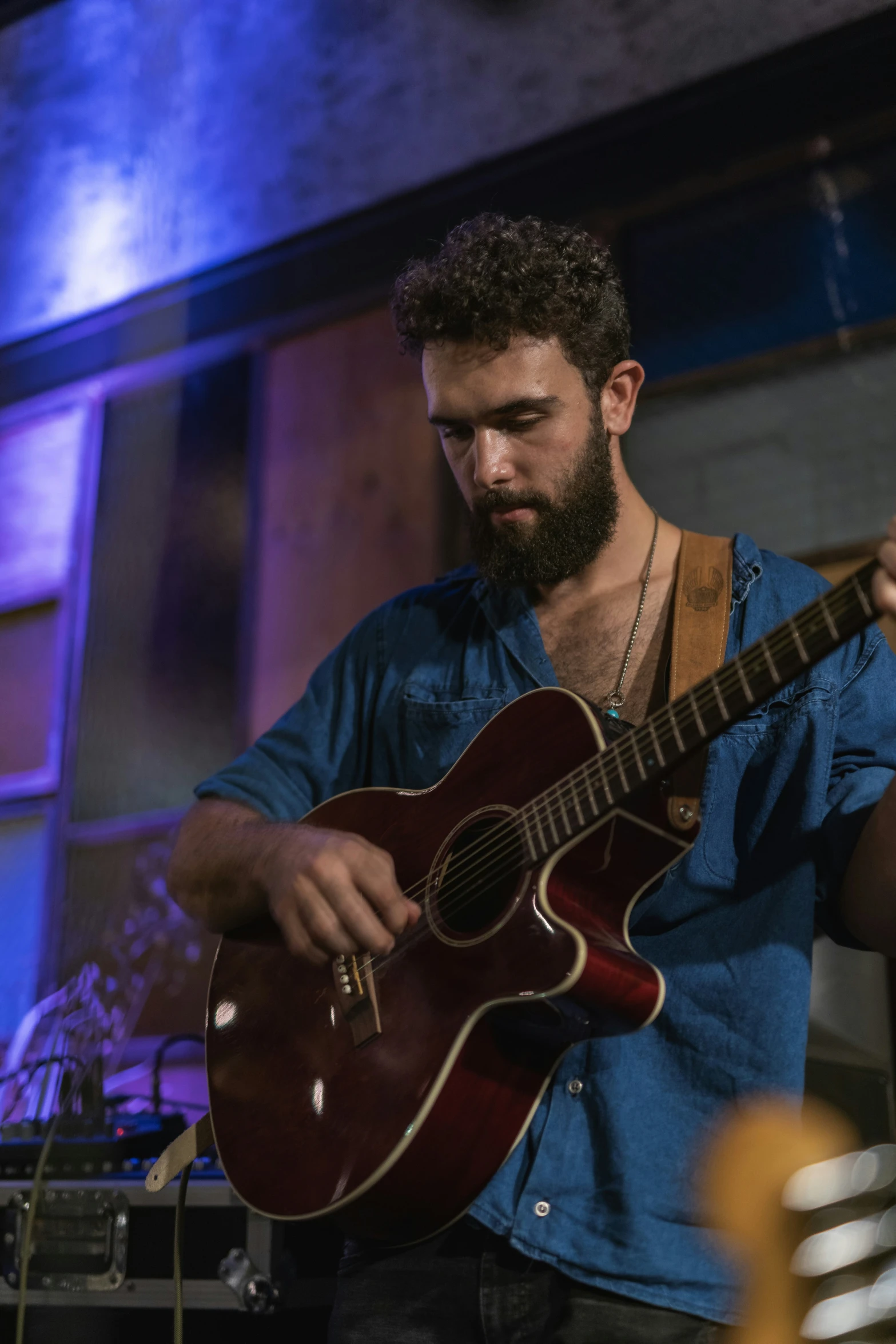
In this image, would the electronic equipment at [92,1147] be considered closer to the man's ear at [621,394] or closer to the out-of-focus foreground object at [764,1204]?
the out-of-focus foreground object at [764,1204]

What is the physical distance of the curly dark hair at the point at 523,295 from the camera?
1784 millimetres

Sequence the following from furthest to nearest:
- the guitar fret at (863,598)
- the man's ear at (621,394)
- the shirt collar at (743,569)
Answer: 1. the man's ear at (621,394)
2. the shirt collar at (743,569)
3. the guitar fret at (863,598)

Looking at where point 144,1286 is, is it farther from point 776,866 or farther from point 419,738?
point 776,866

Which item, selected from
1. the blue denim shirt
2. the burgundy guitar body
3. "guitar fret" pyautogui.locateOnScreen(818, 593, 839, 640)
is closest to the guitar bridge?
the burgundy guitar body

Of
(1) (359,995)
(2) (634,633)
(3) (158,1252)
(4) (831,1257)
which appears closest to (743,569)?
(2) (634,633)

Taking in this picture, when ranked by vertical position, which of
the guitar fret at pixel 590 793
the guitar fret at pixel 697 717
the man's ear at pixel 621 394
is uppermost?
the man's ear at pixel 621 394

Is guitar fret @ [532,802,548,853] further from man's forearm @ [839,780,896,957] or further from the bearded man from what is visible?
man's forearm @ [839,780,896,957]

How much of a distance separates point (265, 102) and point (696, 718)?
3366mm

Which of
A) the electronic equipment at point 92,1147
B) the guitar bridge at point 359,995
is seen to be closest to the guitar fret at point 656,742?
the guitar bridge at point 359,995

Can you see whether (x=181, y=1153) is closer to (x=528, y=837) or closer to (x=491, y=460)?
(x=528, y=837)

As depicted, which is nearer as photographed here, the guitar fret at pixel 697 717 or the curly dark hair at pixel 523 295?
the guitar fret at pixel 697 717

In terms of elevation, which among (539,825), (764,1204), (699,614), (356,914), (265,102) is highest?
(265,102)

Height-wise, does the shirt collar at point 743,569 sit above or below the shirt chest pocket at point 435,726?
above

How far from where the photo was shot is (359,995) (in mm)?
1449
